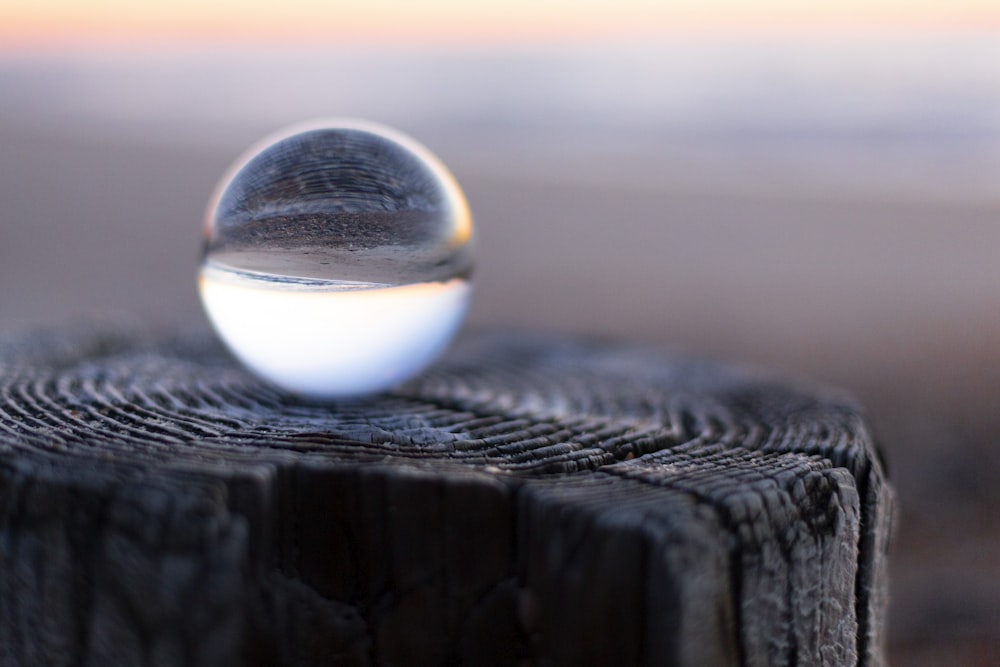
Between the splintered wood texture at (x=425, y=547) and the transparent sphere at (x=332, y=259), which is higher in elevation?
the transparent sphere at (x=332, y=259)

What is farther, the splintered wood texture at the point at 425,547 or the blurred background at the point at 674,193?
the blurred background at the point at 674,193

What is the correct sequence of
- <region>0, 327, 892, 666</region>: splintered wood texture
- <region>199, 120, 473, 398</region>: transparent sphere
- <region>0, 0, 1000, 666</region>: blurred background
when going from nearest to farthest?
<region>0, 327, 892, 666</region>: splintered wood texture, <region>199, 120, 473, 398</region>: transparent sphere, <region>0, 0, 1000, 666</region>: blurred background

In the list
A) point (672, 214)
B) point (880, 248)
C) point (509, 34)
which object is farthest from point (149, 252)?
point (509, 34)

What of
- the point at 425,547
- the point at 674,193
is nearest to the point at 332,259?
the point at 425,547

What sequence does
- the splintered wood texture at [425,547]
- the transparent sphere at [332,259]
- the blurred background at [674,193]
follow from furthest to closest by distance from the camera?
the blurred background at [674,193] < the transparent sphere at [332,259] < the splintered wood texture at [425,547]

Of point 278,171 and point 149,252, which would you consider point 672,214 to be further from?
point 278,171

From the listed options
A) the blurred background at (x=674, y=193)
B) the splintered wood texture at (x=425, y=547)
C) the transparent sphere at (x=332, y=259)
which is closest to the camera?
the splintered wood texture at (x=425, y=547)
